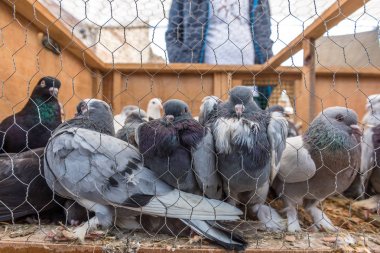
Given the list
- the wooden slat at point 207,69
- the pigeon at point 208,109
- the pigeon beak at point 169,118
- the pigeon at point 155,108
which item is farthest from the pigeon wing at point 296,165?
the pigeon at point 155,108

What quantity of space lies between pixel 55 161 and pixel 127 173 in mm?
200

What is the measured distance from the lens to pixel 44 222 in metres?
1.03

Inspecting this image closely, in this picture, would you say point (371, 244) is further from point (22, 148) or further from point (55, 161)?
point (22, 148)

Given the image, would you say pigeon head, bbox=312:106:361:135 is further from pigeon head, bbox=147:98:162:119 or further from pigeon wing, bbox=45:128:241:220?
pigeon head, bbox=147:98:162:119

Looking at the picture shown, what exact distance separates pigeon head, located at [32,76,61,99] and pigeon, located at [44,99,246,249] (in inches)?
17.4

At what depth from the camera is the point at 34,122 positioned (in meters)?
1.31

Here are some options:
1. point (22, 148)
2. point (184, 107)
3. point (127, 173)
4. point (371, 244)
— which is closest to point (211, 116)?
point (184, 107)

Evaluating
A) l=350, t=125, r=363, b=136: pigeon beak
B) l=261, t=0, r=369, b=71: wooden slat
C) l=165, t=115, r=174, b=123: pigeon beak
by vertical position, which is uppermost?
l=261, t=0, r=369, b=71: wooden slat

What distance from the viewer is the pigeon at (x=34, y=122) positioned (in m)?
1.24

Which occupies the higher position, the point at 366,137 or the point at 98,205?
the point at 366,137

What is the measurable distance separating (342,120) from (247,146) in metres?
0.44

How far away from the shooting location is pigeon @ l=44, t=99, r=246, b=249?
35.6 inches

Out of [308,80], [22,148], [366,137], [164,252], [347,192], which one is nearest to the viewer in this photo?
[164,252]

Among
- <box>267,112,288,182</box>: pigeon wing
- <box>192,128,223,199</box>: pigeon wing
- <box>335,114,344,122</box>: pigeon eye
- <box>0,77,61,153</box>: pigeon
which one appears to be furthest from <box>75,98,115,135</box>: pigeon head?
<box>335,114,344,122</box>: pigeon eye
